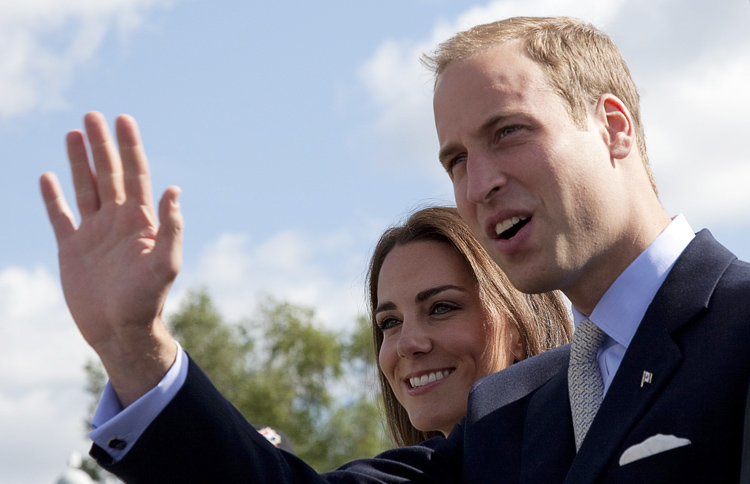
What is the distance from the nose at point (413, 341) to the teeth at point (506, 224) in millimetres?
1919

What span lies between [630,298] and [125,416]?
1690 mm

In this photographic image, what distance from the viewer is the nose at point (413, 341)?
520 centimetres

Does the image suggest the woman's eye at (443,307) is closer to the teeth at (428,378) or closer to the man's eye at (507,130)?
the teeth at (428,378)

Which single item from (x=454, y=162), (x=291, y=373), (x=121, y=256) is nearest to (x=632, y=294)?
(x=454, y=162)

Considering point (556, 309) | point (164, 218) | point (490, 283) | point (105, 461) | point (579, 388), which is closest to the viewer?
point (164, 218)

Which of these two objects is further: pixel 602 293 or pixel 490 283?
pixel 490 283

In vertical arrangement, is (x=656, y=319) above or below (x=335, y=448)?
below

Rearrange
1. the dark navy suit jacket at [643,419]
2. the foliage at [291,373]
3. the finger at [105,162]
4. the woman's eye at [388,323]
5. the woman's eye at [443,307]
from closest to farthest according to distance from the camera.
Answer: the dark navy suit jacket at [643,419] → the finger at [105,162] → the woman's eye at [443,307] → the woman's eye at [388,323] → the foliage at [291,373]

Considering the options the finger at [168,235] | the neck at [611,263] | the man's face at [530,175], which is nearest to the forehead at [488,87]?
the man's face at [530,175]

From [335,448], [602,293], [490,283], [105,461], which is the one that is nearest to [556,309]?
[490,283]

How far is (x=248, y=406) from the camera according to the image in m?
44.2

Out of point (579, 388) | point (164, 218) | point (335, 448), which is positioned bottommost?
point (579, 388)

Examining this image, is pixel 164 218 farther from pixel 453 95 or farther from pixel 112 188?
pixel 453 95

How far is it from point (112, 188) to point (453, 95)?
1.32 metres
